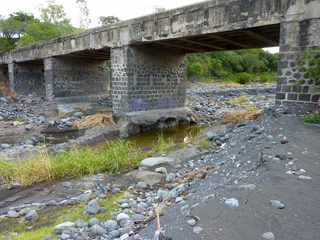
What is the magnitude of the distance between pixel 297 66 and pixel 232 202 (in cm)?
485

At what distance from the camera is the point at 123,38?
10.9m

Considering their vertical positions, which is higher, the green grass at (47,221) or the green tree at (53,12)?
the green tree at (53,12)

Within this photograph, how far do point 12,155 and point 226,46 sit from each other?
8230mm

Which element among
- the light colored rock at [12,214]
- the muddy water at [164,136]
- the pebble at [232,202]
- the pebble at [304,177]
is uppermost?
the pebble at [304,177]

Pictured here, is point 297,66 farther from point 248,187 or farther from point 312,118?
point 248,187

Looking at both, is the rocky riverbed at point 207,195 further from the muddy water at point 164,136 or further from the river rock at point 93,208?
the muddy water at point 164,136

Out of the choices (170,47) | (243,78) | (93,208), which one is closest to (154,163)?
(93,208)

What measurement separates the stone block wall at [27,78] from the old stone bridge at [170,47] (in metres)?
1.26

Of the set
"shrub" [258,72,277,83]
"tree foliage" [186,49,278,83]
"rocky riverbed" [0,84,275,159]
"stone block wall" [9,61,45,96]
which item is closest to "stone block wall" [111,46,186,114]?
"rocky riverbed" [0,84,275,159]

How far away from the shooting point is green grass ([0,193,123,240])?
369cm

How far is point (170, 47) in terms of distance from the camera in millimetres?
11438

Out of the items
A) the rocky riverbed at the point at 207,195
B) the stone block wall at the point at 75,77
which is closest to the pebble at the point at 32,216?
the rocky riverbed at the point at 207,195

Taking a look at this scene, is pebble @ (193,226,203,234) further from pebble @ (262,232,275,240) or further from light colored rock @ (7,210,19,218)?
light colored rock @ (7,210,19,218)

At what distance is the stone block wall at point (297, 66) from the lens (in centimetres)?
641
